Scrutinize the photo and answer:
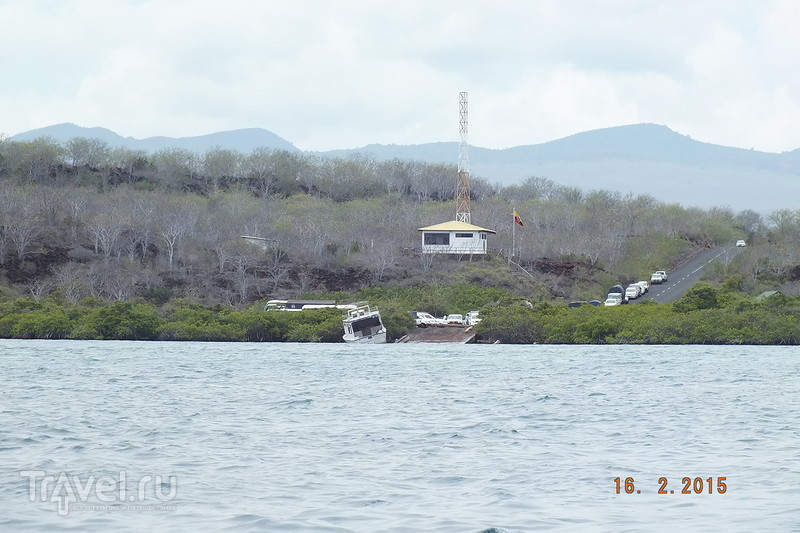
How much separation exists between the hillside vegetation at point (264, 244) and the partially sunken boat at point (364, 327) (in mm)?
4347

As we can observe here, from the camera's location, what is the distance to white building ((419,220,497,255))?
9181cm

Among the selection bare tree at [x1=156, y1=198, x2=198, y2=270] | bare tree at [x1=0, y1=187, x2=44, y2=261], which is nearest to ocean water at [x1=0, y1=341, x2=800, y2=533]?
bare tree at [x1=0, y1=187, x2=44, y2=261]

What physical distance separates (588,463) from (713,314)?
4316cm

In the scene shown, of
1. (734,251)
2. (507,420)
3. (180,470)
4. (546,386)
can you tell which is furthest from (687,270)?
(180,470)

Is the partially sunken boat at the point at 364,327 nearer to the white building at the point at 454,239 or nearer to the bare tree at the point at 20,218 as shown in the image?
the white building at the point at 454,239

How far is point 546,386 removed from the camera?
37031 millimetres

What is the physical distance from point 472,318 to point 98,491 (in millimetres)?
52324

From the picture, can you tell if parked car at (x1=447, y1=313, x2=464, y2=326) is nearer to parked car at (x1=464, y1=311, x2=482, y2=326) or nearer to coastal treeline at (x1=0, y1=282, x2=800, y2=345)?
parked car at (x1=464, y1=311, x2=482, y2=326)

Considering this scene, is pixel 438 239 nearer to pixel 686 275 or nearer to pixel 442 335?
pixel 686 275

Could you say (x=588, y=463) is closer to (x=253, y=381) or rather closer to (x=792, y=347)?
(x=253, y=381)

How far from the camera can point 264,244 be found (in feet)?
300

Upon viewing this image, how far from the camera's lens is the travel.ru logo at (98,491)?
685 inches

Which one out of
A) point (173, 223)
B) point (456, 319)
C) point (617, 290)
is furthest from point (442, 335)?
point (173, 223)

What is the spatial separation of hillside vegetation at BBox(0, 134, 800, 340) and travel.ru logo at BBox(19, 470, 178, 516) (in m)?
46.4
